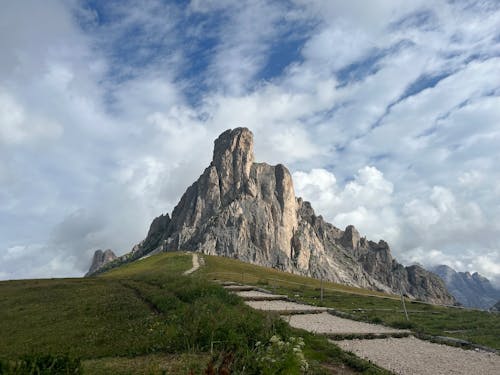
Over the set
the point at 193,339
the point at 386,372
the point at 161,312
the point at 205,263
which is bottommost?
the point at 386,372

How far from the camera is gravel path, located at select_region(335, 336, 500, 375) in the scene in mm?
16609

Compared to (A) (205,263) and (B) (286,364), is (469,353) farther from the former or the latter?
(A) (205,263)

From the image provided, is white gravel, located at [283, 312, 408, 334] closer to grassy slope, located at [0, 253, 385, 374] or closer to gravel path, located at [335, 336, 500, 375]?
gravel path, located at [335, 336, 500, 375]

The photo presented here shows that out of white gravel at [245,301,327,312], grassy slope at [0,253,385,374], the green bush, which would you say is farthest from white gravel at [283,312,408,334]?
the green bush

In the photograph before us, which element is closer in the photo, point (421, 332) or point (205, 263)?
point (421, 332)

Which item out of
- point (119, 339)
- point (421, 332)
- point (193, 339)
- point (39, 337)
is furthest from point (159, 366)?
point (421, 332)

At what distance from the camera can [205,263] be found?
99.2 metres

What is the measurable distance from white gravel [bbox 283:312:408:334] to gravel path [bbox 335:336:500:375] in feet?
7.25

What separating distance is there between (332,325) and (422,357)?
908 cm

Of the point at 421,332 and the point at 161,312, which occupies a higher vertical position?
the point at 161,312

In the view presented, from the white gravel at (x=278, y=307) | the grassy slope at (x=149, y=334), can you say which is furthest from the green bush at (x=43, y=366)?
the white gravel at (x=278, y=307)

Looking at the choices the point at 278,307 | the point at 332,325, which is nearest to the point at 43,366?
the point at 332,325

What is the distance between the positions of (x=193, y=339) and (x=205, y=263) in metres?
85.1

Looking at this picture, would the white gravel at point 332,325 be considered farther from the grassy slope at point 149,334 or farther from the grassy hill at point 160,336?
the grassy slope at point 149,334
